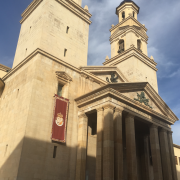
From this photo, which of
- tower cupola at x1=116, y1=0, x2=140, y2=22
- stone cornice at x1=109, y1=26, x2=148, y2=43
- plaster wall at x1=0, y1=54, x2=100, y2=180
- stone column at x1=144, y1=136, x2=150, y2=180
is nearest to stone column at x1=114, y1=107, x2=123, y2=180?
plaster wall at x1=0, y1=54, x2=100, y2=180

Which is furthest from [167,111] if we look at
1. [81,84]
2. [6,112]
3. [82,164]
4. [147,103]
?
[6,112]

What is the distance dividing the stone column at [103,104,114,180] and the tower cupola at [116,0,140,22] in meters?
28.6

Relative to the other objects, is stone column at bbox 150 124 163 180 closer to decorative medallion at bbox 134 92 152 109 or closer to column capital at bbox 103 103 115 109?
decorative medallion at bbox 134 92 152 109

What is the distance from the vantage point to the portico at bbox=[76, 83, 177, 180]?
61.1ft

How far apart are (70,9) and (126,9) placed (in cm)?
1915

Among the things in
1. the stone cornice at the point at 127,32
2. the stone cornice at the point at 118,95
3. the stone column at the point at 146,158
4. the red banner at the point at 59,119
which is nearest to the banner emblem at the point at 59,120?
the red banner at the point at 59,119

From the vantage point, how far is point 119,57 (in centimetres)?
3903

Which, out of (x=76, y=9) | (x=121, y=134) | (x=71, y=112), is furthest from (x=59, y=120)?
(x=76, y=9)

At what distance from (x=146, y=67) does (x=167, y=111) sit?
12.5 metres

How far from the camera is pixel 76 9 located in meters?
29.0

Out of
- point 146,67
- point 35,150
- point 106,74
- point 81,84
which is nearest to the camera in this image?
point 35,150

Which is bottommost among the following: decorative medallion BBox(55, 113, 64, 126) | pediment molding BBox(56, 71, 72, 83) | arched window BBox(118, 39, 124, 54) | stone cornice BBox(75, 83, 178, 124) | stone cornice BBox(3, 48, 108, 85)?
decorative medallion BBox(55, 113, 64, 126)

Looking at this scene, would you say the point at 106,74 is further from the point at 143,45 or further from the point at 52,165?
the point at 143,45

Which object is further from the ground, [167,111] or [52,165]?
[167,111]
